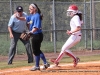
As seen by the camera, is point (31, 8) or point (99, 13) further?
point (99, 13)

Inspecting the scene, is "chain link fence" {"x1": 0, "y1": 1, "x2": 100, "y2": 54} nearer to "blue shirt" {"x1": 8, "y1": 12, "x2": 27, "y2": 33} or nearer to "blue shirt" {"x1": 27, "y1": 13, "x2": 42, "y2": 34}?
"blue shirt" {"x1": 8, "y1": 12, "x2": 27, "y2": 33}

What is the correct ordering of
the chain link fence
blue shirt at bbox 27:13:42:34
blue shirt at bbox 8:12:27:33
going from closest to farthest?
blue shirt at bbox 27:13:42:34 < blue shirt at bbox 8:12:27:33 < the chain link fence

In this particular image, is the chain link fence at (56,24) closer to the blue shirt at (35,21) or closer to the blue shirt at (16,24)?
the blue shirt at (16,24)

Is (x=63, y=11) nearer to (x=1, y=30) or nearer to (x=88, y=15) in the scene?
(x=88, y=15)

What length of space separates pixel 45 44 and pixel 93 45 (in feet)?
9.21

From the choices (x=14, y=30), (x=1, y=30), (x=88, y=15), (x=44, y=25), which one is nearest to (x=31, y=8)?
(x=14, y=30)

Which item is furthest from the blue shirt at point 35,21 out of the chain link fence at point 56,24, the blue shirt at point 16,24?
the chain link fence at point 56,24

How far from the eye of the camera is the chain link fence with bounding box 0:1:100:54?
1856 cm

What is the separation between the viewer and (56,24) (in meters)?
20.0

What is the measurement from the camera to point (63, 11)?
2048 centimetres

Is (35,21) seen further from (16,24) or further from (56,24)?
(56,24)

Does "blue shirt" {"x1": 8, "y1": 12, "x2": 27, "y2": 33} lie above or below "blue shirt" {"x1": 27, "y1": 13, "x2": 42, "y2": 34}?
below

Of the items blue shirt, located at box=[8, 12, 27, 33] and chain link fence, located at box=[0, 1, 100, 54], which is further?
chain link fence, located at box=[0, 1, 100, 54]

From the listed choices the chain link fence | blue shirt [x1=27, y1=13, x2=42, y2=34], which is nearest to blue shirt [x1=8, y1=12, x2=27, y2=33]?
blue shirt [x1=27, y1=13, x2=42, y2=34]
